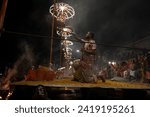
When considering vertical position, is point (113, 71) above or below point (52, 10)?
below

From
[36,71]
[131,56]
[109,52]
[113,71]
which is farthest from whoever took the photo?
[109,52]

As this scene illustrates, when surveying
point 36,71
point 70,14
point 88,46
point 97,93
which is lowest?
point 97,93

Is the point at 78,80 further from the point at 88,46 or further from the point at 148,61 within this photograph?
the point at 148,61

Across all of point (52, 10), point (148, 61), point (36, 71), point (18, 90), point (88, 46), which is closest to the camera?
point (18, 90)

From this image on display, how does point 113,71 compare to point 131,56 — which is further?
point 131,56

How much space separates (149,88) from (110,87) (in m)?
1.29

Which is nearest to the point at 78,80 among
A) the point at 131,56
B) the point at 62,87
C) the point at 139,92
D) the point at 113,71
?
the point at 62,87

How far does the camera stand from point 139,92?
6488 millimetres

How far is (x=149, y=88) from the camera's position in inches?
250

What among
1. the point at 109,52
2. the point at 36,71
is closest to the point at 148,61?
the point at 36,71

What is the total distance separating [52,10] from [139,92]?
22.4ft

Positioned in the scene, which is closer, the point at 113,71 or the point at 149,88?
the point at 149,88

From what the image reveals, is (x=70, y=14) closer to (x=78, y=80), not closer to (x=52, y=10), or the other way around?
(x=52, y=10)

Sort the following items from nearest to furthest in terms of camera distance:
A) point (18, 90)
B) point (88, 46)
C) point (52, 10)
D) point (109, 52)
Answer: point (18, 90) < point (88, 46) < point (52, 10) < point (109, 52)
